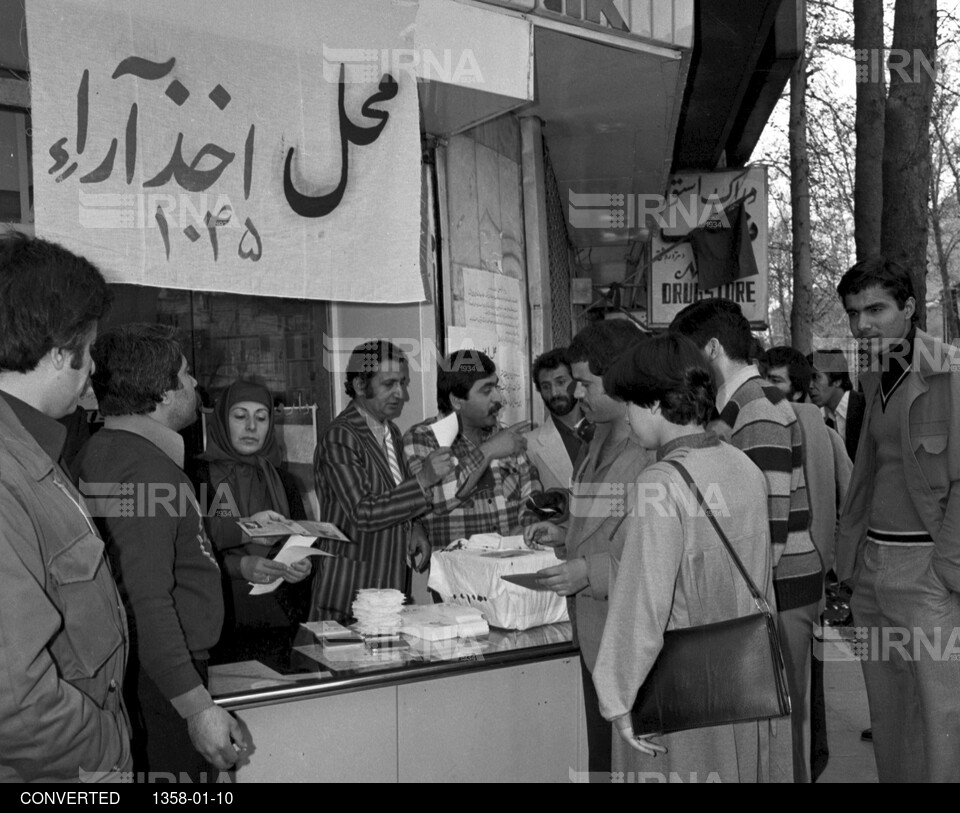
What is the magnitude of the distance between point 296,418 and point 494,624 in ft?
9.29

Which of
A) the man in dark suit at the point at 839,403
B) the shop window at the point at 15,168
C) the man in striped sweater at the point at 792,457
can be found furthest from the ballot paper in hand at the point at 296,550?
the man in dark suit at the point at 839,403

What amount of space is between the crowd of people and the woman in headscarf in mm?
13

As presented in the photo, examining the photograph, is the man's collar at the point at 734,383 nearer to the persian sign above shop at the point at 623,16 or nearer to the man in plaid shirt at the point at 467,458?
the man in plaid shirt at the point at 467,458

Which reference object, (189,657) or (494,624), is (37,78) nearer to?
(189,657)

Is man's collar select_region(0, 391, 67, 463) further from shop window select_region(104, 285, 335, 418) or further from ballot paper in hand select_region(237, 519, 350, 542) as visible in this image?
shop window select_region(104, 285, 335, 418)

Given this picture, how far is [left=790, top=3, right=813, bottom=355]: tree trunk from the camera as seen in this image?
471 inches

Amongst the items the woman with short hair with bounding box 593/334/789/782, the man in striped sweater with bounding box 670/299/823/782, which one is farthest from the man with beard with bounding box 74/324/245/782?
the man in striped sweater with bounding box 670/299/823/782

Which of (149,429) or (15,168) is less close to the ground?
(15,168)

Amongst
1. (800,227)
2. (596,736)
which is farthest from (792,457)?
(800,227)

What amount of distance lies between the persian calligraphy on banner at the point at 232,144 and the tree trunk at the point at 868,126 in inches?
231

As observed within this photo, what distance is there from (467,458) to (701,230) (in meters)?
6.46

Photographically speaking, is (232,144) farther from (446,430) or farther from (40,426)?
(40,426)

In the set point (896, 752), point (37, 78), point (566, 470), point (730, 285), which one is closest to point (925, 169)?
point (730, 285)

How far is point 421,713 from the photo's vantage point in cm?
303
